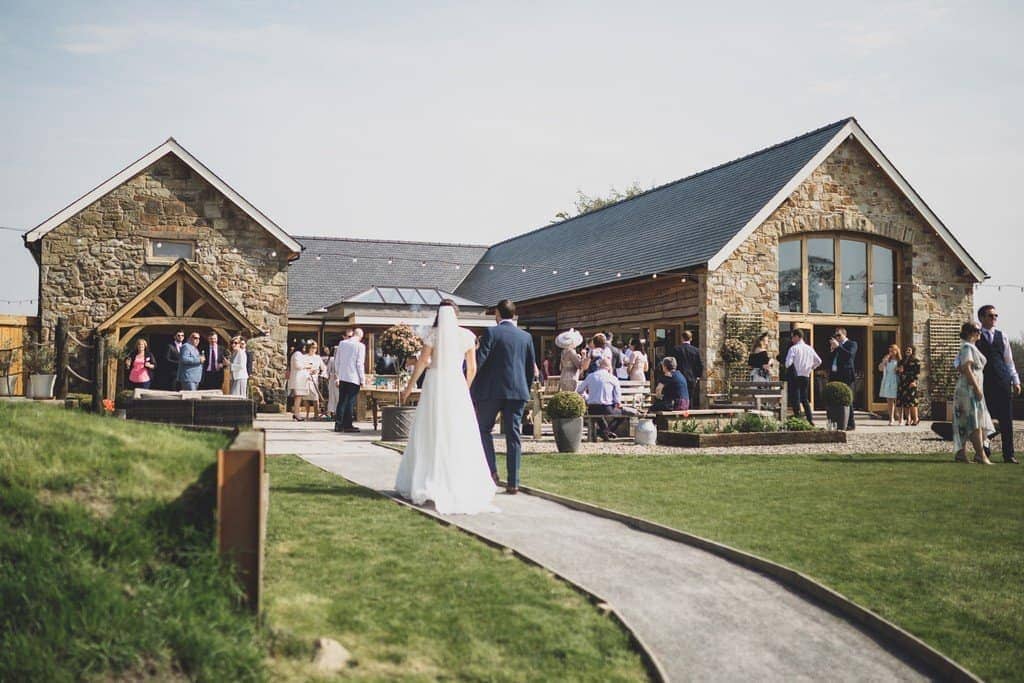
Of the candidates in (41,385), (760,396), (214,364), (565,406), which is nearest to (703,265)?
(760,396)

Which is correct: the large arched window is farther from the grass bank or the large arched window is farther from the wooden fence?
the grass bank

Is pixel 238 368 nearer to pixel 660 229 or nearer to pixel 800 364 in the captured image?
pixel 800 364

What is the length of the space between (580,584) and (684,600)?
604 mm

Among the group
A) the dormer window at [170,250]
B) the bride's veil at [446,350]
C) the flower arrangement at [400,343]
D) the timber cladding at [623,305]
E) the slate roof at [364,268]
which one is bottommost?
the bride's veil at [446,350]

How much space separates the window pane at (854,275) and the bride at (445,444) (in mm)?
17530

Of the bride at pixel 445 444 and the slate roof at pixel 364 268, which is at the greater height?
the slate roof at pixel 364 268

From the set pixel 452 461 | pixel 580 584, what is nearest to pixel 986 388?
pixel 452 461

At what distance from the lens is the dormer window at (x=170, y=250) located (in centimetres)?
2367

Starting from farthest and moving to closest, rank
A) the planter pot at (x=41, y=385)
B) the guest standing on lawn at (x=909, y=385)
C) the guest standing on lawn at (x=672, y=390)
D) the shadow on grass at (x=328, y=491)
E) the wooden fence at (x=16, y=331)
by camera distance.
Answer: the wooden fence at (x=16, y=331)
the guest standing on lawn at (x=909, y=385)
the guest standing on lawn at (x=672, y=390)
the planter pot at (x=41, y=385)
the shadow on grass at (x=328, y=491)

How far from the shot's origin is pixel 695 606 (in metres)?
5.27

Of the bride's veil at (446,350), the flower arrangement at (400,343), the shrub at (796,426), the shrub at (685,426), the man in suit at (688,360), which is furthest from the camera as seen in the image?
the man in suit at (688,360)

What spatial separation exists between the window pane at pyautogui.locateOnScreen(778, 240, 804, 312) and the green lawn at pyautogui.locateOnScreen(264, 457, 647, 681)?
17847mm

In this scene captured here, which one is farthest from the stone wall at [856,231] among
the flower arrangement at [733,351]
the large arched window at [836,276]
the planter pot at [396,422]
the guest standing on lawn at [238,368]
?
the guest standing on lawn at [238,368]

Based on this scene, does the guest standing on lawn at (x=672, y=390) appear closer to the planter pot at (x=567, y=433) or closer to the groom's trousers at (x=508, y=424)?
the planter pot at (x=567, y=433)
